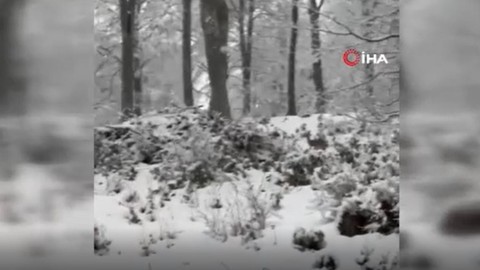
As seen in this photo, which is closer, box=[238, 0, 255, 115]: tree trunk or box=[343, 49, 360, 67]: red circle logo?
box=[343, 49, 360, 67]: red circle logo

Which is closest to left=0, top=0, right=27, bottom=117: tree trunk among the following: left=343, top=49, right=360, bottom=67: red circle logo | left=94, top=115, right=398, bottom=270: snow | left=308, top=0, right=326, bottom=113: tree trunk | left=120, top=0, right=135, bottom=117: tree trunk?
left=120, top=0, right=135, bottom=117: tree trunk

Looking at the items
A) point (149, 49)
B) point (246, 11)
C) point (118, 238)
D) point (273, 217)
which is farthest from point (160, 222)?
point (246, 11)

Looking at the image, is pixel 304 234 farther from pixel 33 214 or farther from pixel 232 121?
pixel 33 214

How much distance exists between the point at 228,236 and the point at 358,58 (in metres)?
1.24

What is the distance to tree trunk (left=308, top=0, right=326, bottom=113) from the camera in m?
3.22

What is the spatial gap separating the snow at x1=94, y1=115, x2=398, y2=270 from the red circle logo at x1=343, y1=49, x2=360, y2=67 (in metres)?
0.31

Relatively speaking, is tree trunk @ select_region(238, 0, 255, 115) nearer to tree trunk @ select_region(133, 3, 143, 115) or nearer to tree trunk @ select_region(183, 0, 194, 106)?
tree trunk @ select_region(183, 0, 194, 106)

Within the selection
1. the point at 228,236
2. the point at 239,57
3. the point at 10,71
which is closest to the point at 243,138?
the point at 239,57

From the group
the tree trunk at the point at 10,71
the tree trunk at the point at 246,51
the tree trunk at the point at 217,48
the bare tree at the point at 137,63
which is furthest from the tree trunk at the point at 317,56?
the tree trunk at the point at 10,71

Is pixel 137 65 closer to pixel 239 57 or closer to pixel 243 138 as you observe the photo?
pixel 239 57

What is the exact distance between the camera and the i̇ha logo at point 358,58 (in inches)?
123

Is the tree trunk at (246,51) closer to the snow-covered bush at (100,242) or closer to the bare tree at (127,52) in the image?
the bare tree at (127,52)

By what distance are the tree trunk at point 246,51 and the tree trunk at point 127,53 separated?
0.62m

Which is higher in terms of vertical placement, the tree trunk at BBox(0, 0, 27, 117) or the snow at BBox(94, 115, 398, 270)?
the tree trunk at BBox(0, 0, 27, 117)
